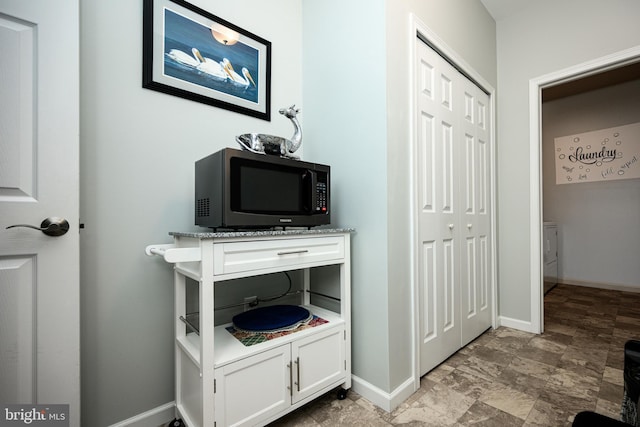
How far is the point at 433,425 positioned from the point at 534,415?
0.49 m

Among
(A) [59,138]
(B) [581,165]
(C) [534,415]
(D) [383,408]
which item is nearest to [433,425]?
(D) [383,408]

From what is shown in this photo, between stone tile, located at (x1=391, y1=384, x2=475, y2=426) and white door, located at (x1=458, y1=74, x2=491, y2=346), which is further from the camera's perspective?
white door, located at (x1=458, y1=74, x2=491, y2=346)

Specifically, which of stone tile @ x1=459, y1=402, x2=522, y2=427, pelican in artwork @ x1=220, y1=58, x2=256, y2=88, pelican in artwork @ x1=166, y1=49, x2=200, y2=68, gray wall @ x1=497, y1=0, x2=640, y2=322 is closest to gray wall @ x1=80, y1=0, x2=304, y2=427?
pelican in artwork @ x1=166, y1=49, x2=200, y2=68

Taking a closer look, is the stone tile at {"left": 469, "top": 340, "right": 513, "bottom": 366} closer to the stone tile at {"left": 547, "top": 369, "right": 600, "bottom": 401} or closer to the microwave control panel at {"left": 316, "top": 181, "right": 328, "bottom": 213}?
the stone tile at {"left": 547, "top": 369, "right": 600, "bottom": 401}

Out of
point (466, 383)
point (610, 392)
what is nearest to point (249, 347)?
point (466, 383)

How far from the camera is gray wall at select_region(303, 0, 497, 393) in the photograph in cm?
140

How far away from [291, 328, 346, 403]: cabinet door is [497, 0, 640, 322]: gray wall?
1.78m

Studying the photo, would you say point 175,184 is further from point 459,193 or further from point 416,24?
point 459,193

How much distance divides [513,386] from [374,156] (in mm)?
1447

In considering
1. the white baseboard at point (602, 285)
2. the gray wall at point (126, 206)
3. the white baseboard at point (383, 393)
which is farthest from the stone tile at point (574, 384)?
the white baseboard at point (602, 285)

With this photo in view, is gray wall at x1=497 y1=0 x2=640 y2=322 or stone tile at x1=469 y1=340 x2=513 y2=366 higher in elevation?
gray wall at x1=497 y1=0 x2=640 y2=322

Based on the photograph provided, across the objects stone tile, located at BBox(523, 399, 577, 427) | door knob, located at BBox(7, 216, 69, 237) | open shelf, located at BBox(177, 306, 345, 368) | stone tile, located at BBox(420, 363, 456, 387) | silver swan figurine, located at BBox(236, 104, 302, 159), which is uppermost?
silver swan figurine, located at BBox(236, 104, 302, 159)

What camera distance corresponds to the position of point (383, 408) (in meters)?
1.37

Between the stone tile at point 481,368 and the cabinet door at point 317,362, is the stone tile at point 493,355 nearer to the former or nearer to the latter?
the stone tile at point 481,368
